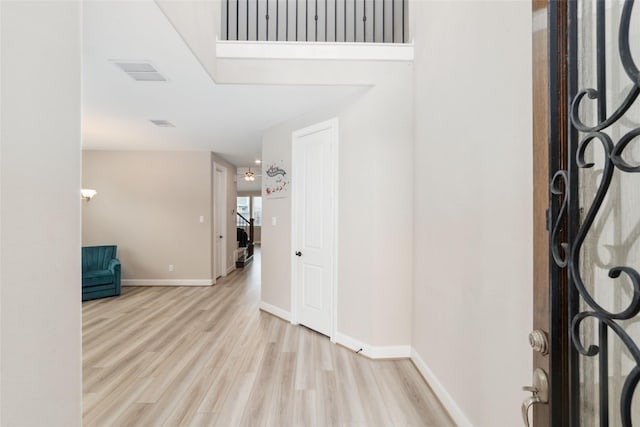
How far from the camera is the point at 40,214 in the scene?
3.08 ft

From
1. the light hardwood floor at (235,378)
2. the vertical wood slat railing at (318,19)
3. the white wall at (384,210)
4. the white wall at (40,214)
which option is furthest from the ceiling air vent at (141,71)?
the light hardwood floor at (235,378)

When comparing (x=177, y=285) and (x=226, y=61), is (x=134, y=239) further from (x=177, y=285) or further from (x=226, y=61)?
(x=226, y=61)

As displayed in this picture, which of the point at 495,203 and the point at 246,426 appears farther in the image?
the point at 246,426

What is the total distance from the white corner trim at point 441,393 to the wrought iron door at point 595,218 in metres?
1.40

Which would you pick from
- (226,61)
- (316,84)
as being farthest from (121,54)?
(316,84)

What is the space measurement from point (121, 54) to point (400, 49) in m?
2.27

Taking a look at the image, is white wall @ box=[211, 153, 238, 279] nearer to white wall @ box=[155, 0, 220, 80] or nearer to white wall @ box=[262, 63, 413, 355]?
white wall @ box=[155, 0, 220, 80]

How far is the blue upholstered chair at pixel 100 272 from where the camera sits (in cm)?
486

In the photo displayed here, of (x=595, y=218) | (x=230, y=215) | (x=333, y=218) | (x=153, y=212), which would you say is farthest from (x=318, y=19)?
(x=230, y=215)

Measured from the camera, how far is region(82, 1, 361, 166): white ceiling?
208cm

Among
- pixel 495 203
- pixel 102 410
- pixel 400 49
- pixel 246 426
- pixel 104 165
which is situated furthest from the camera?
pixel 104 165

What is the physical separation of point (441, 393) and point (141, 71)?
337cm

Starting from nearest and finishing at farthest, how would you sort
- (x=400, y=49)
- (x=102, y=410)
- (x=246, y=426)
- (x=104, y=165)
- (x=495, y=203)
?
(x=495, y=203) < (x=246, y=426) < (x=102, y=410) < (x=400, y=49) < (x=104, y=165)

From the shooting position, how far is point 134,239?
229 inches
